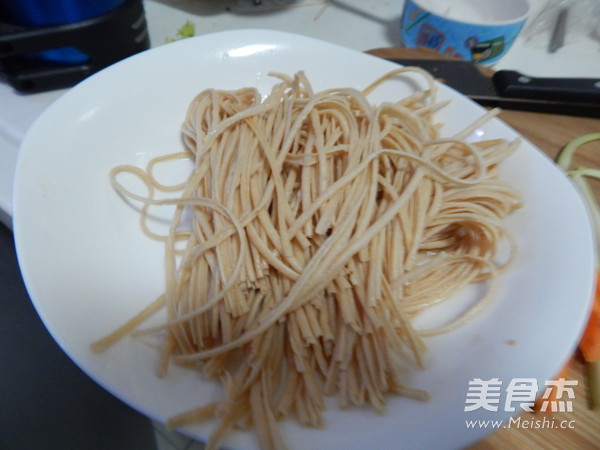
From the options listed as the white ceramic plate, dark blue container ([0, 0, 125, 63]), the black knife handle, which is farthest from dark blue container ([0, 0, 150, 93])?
the black knife handle

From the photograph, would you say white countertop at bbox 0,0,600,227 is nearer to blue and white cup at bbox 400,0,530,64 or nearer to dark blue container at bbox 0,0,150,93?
blue and white cup at bbox 400,0,530,64

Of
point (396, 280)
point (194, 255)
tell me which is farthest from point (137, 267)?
point (396, 280)

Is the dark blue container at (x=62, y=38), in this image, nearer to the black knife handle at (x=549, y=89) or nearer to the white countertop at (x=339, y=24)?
the white countertop at (x=339, y=24)

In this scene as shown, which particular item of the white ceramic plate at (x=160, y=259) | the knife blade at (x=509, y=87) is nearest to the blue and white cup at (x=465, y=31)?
the knife blade at (x=509, y=87)

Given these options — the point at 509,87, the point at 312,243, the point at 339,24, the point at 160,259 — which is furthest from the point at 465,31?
the point at 160,259

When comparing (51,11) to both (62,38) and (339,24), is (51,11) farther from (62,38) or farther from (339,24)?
(339,24)
